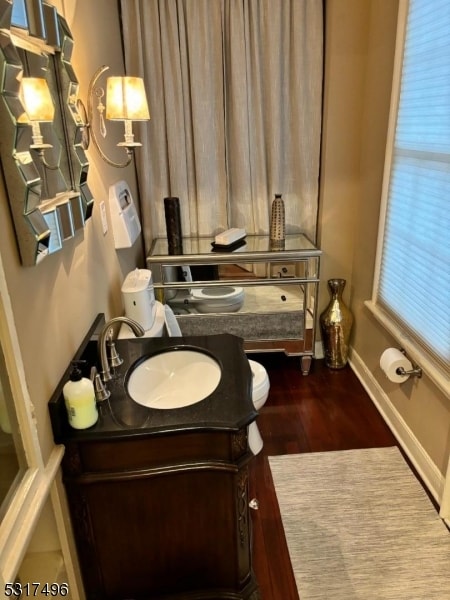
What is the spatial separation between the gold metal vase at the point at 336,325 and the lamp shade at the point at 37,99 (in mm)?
2149

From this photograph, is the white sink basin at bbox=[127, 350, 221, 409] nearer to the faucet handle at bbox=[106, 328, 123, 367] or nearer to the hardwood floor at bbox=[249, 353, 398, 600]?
the faucet handle at bbox=[106, 328, 123, 367]

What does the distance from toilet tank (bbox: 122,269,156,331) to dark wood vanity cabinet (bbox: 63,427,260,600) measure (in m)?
0.82

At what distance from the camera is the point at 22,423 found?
1065mm

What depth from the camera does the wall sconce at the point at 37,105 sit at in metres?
1.09

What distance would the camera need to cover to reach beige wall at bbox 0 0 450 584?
117 centimetres

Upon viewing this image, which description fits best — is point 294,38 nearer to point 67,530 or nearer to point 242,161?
point 242,161

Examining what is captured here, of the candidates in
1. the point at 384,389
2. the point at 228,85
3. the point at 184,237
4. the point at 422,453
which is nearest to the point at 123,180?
the point at 184,237

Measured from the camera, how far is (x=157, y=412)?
131 centimetres

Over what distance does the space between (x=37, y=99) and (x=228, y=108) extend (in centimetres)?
188

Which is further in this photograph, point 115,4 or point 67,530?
point 115,4

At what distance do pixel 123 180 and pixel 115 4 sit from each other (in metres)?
1.02

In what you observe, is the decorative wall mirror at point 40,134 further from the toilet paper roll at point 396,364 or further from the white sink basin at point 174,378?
the toilet paper roll at point 396,364

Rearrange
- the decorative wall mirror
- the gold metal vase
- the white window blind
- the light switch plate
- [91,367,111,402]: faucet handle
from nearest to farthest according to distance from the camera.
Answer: the decorative wall mirror → [91,367,111,402]: faucet handle → the white window blind → the light switch plate → the gold metal vase

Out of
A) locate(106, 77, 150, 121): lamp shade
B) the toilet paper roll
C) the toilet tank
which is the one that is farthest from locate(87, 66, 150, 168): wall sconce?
the toilet paper roll
